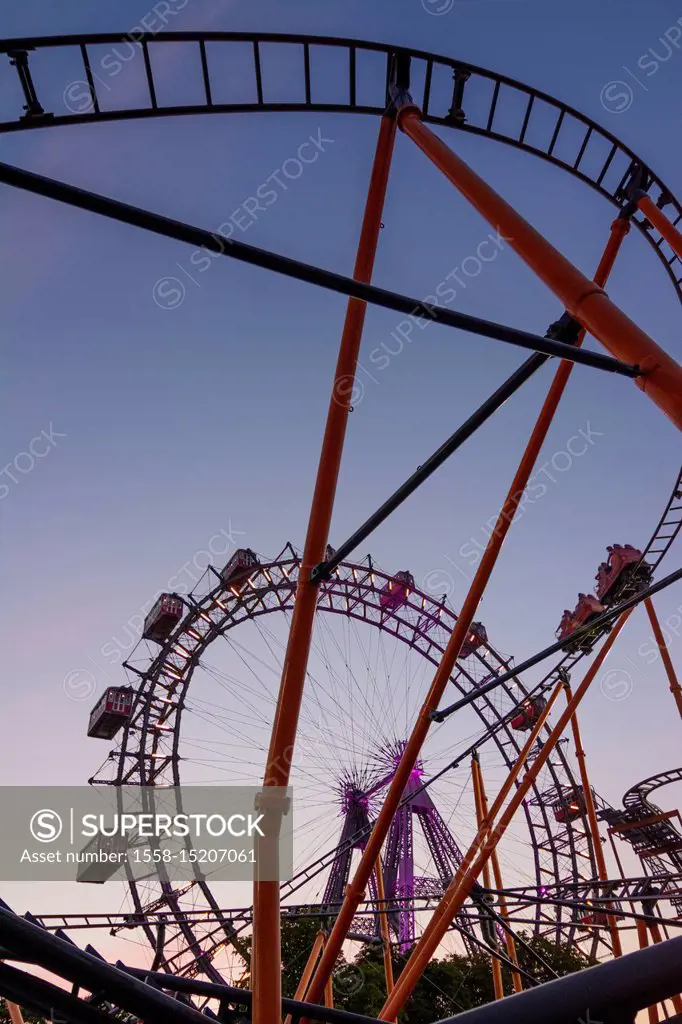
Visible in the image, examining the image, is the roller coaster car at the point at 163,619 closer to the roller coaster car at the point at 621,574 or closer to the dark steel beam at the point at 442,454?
the roller coaster car at the point at 621,574

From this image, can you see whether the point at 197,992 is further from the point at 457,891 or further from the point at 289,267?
the point at 289,267

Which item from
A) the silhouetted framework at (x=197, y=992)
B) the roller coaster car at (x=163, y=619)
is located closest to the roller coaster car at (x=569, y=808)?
the roller coaster car at (x=163, y=619)

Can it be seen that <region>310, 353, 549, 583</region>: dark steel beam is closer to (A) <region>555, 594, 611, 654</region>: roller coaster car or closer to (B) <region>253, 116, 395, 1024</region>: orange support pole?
(B) <region>253, 116, 395, 1024</region>: orange support pole

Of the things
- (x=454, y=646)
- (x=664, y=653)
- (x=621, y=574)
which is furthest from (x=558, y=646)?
(x=621, y=574)

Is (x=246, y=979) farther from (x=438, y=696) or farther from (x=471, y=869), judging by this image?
(x=438, y=696)

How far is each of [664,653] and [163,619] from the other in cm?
2008

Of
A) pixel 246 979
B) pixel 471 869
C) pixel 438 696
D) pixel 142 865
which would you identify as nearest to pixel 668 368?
pixel 438 696

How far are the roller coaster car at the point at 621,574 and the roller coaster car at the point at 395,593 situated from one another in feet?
48.1

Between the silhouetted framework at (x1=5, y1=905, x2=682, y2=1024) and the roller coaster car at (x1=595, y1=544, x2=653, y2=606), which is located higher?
the roller coaster car at (x1=595, y1=544, x2=653, y2=606)

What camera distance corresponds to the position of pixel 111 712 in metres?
25.7

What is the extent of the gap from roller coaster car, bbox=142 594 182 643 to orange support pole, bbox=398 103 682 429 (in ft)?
80.9

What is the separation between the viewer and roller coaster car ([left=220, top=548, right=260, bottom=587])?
2823cm

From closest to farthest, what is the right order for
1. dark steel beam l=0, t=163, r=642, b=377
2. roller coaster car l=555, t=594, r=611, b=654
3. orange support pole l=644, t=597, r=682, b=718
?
dark steel beam l=0, t=163, r=642, b=377 → orange support pole l=644, t=597, r=682, b=718 → roller coaster car l=555, t=594, r=611, b=654

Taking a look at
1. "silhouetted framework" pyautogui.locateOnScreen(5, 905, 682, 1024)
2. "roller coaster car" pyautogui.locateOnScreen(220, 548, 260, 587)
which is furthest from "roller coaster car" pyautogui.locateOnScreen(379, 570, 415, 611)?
"silhouetted framework" pyautogui.locateOnScreen(5, 905, 682, 1024)
